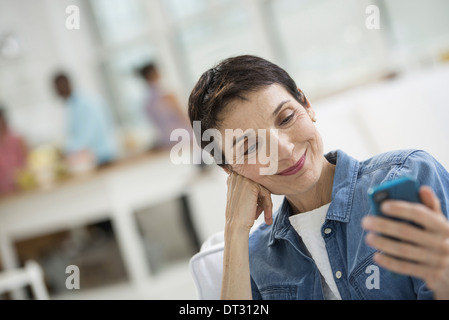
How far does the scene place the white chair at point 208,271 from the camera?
108 cm

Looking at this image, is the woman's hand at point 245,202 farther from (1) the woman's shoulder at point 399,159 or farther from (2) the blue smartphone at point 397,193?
(2) the blue smartphone at point 397,193

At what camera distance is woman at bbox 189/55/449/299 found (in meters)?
0.81

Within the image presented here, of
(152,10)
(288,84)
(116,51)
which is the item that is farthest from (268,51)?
(288,84)

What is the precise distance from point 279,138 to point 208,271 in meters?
0.39

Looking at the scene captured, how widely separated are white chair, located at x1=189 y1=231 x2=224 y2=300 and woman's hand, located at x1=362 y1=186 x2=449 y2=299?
0.54 metres

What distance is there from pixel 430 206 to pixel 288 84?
0.38 metres

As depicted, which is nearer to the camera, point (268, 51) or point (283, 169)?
point (283, 169)

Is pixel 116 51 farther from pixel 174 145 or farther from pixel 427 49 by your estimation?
pixel 427 49

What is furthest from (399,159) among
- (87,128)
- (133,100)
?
(133,100)

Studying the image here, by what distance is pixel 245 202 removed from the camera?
93 centimetres

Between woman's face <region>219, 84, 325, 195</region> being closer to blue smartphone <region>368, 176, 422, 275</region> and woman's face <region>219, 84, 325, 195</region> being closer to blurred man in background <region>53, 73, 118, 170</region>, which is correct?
blue smartphone <region>368, 176, 422, 275</region>
